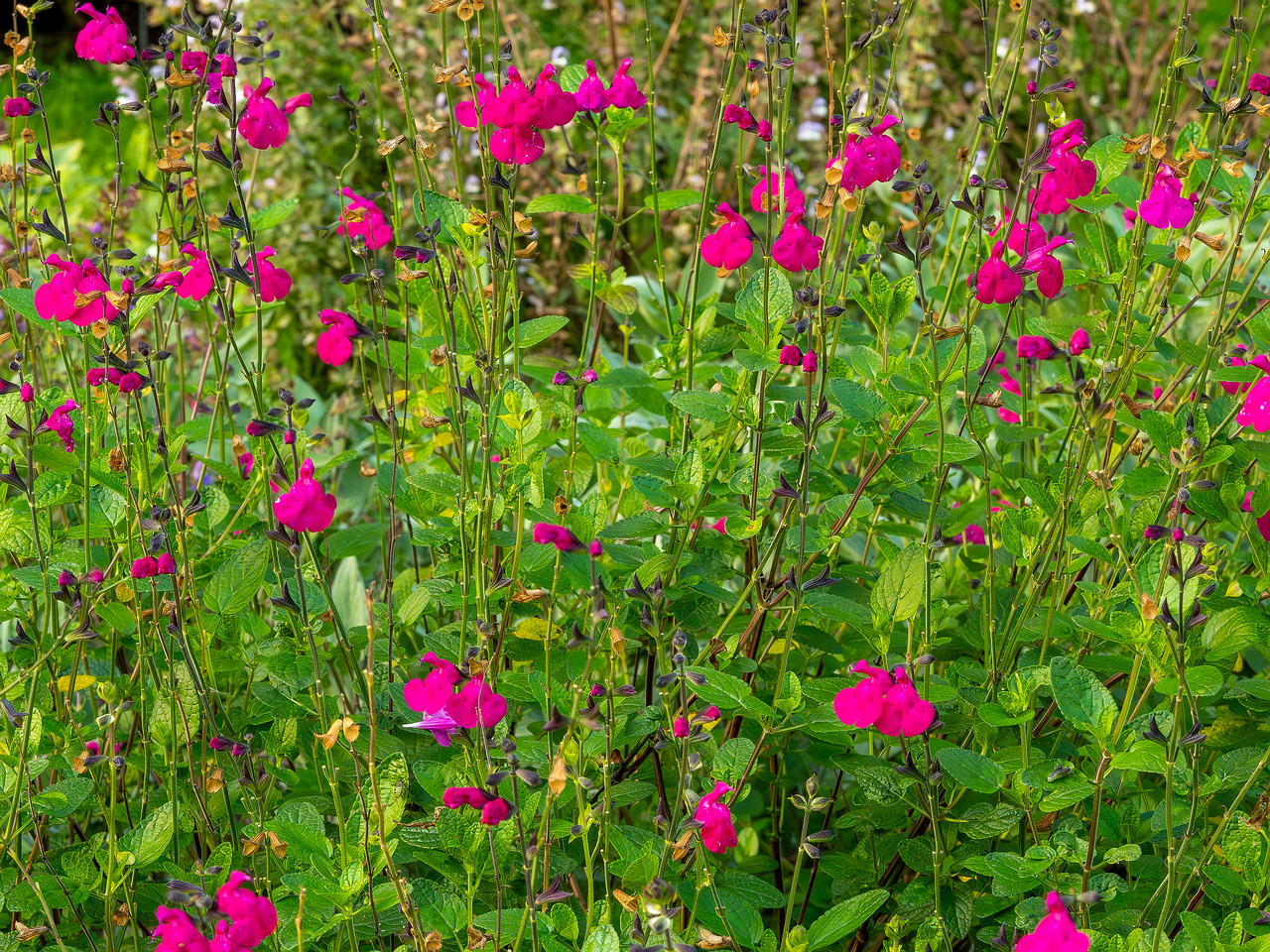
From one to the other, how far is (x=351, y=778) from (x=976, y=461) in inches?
35.6

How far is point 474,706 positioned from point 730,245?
0.61m

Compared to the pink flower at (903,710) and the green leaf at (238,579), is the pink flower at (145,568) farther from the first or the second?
the pink flower at (903,710)

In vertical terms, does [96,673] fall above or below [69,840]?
above

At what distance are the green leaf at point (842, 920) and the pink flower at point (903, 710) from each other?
214 mm

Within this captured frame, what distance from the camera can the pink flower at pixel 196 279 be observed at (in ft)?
4.70

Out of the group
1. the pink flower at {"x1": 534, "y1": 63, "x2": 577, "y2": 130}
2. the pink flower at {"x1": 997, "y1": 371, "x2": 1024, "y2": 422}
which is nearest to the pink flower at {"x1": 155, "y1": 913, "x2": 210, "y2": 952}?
the pink flower at {"x1": 534, "y1": 63, "x2": 577, "y2": 130}

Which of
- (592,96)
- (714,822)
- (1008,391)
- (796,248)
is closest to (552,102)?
(592,96)

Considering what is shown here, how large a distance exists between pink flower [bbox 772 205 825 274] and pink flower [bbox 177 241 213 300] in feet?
2.23

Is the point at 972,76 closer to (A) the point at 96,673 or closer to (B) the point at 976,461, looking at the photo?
(B) the point at 976,461

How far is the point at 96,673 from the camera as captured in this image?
5.82 feet

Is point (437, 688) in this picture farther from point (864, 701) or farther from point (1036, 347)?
point (1036, 347)

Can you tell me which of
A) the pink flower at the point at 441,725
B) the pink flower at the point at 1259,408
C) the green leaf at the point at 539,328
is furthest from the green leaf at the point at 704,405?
the pink flower at the point at 1259,408

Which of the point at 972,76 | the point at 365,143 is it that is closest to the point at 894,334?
the point at 365,143

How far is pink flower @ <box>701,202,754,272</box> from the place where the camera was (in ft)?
4.41
